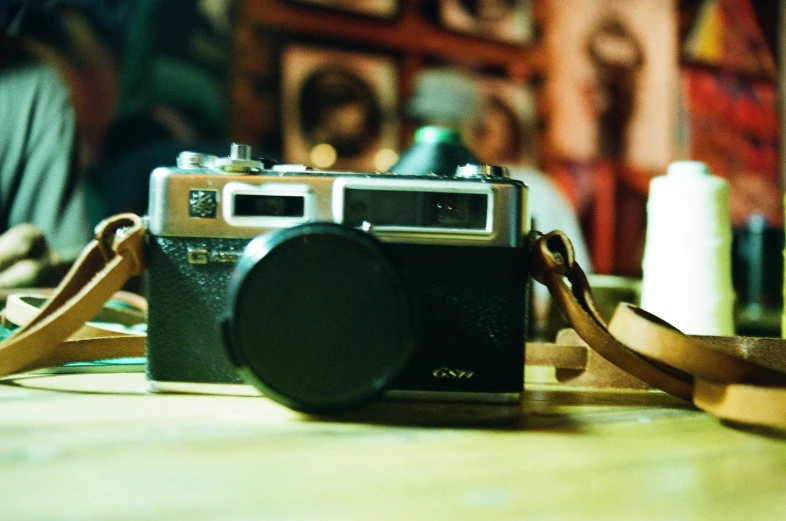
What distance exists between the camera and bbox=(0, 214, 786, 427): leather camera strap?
17.5 inches

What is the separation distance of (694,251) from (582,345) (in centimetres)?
17

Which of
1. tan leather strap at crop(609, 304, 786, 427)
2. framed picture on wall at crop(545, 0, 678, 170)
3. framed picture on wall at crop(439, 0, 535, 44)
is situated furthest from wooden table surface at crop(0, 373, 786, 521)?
framed picture on wall at crop(545, 0, 678, 170)

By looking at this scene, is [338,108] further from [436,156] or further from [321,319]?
[321,319]

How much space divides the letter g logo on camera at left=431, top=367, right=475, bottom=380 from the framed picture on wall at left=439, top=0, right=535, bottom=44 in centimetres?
131

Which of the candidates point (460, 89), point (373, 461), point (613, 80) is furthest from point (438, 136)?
Result: point (613, 80)

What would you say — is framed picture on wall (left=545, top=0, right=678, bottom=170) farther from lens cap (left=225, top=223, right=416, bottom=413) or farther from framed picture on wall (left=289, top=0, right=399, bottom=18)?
lens cap (left=225, top=223, right=416, bottom=413)

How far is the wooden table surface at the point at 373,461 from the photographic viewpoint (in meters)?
0.29

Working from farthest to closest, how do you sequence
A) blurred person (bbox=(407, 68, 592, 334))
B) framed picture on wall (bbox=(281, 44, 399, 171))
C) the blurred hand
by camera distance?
blurred person (bbox=(407, 68, 592, 334))
framed picture on wall (bbox=(281, 44, 399, 171))
the blurred hand

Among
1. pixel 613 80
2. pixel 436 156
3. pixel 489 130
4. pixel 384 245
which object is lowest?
pixel 384 245

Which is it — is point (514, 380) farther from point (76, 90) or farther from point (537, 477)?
point (76, 90)

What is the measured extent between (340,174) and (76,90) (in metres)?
0.88

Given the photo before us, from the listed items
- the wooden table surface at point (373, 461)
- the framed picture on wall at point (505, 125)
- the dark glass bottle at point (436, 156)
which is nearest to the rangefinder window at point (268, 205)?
the wooden table surface at point (373, 461)

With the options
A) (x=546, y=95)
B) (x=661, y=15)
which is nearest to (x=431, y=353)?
(x=546, y=95)

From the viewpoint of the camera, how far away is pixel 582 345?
617 mm
